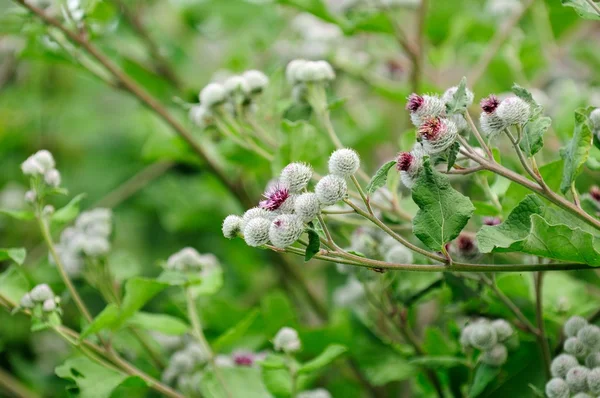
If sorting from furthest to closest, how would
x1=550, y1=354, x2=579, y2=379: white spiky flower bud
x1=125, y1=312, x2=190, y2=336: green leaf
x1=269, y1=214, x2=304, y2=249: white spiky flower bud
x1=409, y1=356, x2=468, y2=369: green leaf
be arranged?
x1=125, y1=312, x2=190, y2=336: green leaf, x1=409, y1=356, x2=468, y2=369: green leaf, x1=550, y1=354, x2=579, y2=379: white spiky flower bud, x1=269, y1=214, x2=304, y2=249: white spiky flower bud

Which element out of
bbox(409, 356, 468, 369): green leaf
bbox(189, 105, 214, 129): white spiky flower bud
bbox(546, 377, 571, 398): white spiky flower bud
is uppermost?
bbox(189, 105, 214, 129): white spiky flower bud

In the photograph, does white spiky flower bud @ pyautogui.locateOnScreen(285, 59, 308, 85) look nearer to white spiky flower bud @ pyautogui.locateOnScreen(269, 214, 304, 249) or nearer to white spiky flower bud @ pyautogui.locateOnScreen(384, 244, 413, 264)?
white spiky flower bud @ pyautogui.locateOnScreen(384, 244, 413, 264)

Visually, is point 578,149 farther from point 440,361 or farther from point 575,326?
point 440,361

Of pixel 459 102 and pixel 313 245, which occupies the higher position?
pixel 459 102

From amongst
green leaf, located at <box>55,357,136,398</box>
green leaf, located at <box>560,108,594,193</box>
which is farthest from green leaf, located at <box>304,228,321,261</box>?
green leaf, located at <box>55,357,136,398</box>

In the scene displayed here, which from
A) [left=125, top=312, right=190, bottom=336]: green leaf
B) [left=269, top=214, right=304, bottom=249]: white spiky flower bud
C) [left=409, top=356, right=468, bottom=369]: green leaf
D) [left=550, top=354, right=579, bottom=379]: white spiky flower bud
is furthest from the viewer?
[left=125, top=312, right=190, bottom=336]: green leaf

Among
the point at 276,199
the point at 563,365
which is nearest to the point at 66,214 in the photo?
the point at 276,199
